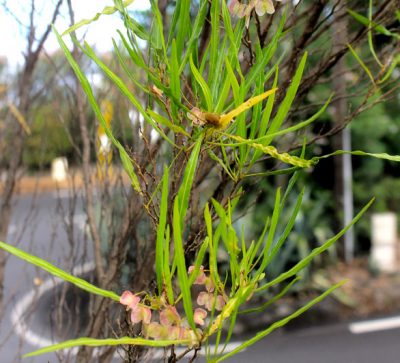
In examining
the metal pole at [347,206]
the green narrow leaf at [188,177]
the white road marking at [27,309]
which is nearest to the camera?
the green narrow leaf at [188,177]

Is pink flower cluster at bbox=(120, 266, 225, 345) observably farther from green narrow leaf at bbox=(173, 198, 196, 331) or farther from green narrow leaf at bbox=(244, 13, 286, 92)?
green narrow leaf at bbox=(244, 13, 286, 92)

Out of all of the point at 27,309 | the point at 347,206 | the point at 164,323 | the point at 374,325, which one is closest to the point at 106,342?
the point at 164,323

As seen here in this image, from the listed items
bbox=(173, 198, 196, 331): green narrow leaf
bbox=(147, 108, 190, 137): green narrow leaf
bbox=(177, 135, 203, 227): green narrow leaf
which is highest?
bbox=(147, 108, 190, 137): green narrow leaf

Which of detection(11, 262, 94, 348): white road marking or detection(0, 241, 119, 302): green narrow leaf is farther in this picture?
detection(11, 262, 94, 348): white road marking

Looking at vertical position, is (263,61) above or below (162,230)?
above

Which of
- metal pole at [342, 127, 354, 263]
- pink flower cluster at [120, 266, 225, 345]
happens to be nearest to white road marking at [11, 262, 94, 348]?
pink flower cluster at [120, 266, 225, 345]

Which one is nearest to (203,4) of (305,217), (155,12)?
(155,12)

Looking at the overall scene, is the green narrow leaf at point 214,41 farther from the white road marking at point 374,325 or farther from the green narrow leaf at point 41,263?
the white road marking at point 374,325

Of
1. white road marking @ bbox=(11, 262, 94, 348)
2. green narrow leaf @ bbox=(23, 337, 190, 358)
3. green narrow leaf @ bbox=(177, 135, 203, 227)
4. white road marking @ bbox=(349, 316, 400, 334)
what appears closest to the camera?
green narrow leaf @ bbox=(23, 337, 190, 358)

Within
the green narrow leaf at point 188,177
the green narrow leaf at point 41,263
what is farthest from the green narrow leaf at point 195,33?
the green narrow leaf at point 41,263

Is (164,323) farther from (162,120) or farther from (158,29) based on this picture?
(158,29)
